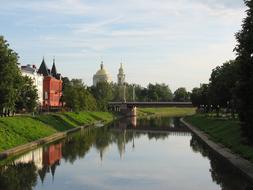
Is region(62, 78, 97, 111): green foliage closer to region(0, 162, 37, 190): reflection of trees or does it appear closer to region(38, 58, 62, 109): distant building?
region(38, 58, 62, 109): distant building

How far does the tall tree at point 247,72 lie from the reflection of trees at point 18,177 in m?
12.3

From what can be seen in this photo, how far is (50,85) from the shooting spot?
13588 centimetres

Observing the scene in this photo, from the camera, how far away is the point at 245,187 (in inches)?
1011

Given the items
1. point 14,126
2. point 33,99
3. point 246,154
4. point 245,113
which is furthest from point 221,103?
point 245,113

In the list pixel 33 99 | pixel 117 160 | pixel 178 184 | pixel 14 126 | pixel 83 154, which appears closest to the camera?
pixel 178 184

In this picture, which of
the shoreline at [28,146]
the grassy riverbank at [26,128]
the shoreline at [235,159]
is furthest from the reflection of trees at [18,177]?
the shoreline at [235,159]

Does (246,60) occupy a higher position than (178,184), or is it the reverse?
(246,60)

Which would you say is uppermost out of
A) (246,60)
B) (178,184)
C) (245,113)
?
(246,60)

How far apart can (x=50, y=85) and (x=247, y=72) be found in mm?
109664

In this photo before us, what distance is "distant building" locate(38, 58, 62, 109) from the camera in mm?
133500

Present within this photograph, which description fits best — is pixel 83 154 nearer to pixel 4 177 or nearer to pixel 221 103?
pixel 4 177

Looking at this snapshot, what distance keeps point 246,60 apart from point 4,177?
15048 millimetres

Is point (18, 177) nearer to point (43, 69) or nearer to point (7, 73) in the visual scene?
point (7, 73)

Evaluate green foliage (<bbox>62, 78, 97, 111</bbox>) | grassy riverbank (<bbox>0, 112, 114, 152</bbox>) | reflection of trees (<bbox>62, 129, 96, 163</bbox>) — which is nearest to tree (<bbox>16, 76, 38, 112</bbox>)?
grassy riverbank (<bbox>0, 112, 114, 152</bbox>)
